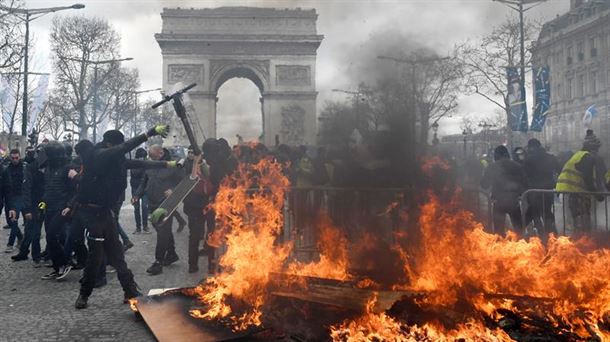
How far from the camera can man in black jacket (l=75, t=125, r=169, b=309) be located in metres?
5.34

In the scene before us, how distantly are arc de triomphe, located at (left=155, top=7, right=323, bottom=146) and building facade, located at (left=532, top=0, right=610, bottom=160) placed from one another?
57.9 ft

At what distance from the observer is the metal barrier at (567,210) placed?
24.0 ft

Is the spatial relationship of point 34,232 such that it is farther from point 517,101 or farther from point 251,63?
point 251,63

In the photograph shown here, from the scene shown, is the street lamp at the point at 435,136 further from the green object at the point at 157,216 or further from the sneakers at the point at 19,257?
the sneakers at the point at 19,257

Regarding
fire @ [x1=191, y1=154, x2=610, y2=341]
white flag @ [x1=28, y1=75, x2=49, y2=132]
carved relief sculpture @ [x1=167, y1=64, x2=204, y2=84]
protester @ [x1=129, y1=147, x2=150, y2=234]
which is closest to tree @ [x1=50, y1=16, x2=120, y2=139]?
carved relief sculpture @ [x1=167, y1=64, x2=204, y2=84]

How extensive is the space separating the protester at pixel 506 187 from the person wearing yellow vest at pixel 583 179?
0.54m

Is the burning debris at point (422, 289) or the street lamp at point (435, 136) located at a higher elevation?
the street lamp at point (435, 136)

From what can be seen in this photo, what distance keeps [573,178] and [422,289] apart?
4.56 meters

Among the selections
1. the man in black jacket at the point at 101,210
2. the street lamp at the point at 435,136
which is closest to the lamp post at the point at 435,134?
the street lamp at the point at 435,136

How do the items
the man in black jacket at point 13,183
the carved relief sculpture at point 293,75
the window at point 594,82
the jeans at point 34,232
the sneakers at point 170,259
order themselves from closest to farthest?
the sneakers at point 170,259 → the jeans at point 34,232 → the man in black jacket at point 13,183 → the window at point 594,82 → the carved relief sculpture at point 293,75

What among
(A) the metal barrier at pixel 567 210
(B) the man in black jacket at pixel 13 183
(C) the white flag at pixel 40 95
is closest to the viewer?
(A) the metal barrier at pixel 567 210

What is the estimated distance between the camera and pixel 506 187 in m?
7.62

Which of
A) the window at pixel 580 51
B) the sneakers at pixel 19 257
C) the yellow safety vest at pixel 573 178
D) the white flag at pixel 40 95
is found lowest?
the sneakers at pixel 19 257

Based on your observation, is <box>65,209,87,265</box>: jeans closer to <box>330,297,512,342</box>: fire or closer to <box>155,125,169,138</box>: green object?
<box>155,125,169,138</box>: green object
